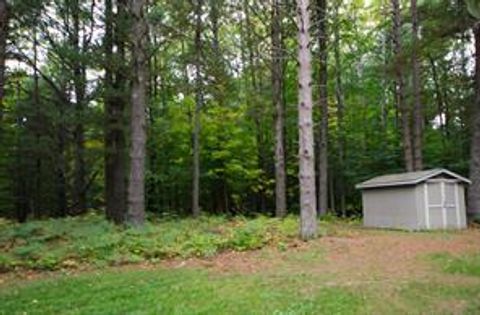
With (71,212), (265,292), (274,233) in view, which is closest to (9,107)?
(71,212)

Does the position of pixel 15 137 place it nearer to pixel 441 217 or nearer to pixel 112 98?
pixel 112 98

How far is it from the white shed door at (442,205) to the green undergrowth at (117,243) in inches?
196

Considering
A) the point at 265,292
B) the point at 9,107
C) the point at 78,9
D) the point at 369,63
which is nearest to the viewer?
the point at 265,292

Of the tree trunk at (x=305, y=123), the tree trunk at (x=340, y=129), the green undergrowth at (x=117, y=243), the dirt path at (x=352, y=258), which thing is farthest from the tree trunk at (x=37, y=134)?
the tree trunk at (x=340, y=129)

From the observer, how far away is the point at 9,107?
24.0 meters

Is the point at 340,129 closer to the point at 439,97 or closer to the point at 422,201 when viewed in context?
the point at 439,97

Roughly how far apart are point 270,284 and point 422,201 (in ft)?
33.1

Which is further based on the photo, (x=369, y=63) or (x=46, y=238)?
(x=369, y=63)

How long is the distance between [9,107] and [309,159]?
1603 cm

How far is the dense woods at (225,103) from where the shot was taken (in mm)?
16562

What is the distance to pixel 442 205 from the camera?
662 inches

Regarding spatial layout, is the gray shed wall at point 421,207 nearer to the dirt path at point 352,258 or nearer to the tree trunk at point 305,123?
the dirt path at point 352,258

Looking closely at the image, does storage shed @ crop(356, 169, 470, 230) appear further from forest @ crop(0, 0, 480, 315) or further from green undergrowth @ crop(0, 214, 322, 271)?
green undergrowth @ crop(0, 214, 322, 271)

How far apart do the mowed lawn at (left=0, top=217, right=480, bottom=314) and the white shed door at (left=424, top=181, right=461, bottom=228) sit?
524cm
